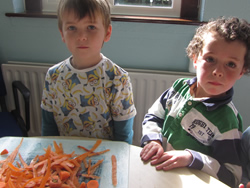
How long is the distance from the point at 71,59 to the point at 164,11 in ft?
2.74

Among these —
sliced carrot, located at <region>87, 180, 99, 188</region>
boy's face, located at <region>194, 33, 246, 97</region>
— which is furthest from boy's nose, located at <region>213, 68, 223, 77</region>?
sliced carrot, located at <region>87, 180, 99, 188</region>

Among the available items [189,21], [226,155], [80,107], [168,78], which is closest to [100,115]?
[80,107]

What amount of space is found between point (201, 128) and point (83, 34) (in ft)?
1.84

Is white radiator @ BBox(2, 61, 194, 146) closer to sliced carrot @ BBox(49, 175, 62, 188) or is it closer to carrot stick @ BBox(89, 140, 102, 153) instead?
carrot stick @ BBox(89, 140, 102, 153)

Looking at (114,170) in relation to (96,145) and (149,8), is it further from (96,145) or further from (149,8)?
(149,8)

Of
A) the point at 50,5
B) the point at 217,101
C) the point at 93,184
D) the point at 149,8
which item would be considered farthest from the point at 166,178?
the point at 50,5

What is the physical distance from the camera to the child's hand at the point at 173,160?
74 centimetres

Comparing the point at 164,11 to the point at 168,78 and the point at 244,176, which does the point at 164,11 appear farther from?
the point at 244,176

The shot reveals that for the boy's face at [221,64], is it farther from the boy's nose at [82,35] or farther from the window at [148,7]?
the window at [148,7]

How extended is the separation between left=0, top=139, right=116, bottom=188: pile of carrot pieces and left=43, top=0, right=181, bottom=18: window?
43.9 inches

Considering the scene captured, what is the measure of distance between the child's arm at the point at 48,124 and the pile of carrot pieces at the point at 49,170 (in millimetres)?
310

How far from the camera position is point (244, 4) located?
1.33 meters

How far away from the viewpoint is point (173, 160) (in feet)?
2.46

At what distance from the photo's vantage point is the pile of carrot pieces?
666 millimetres
